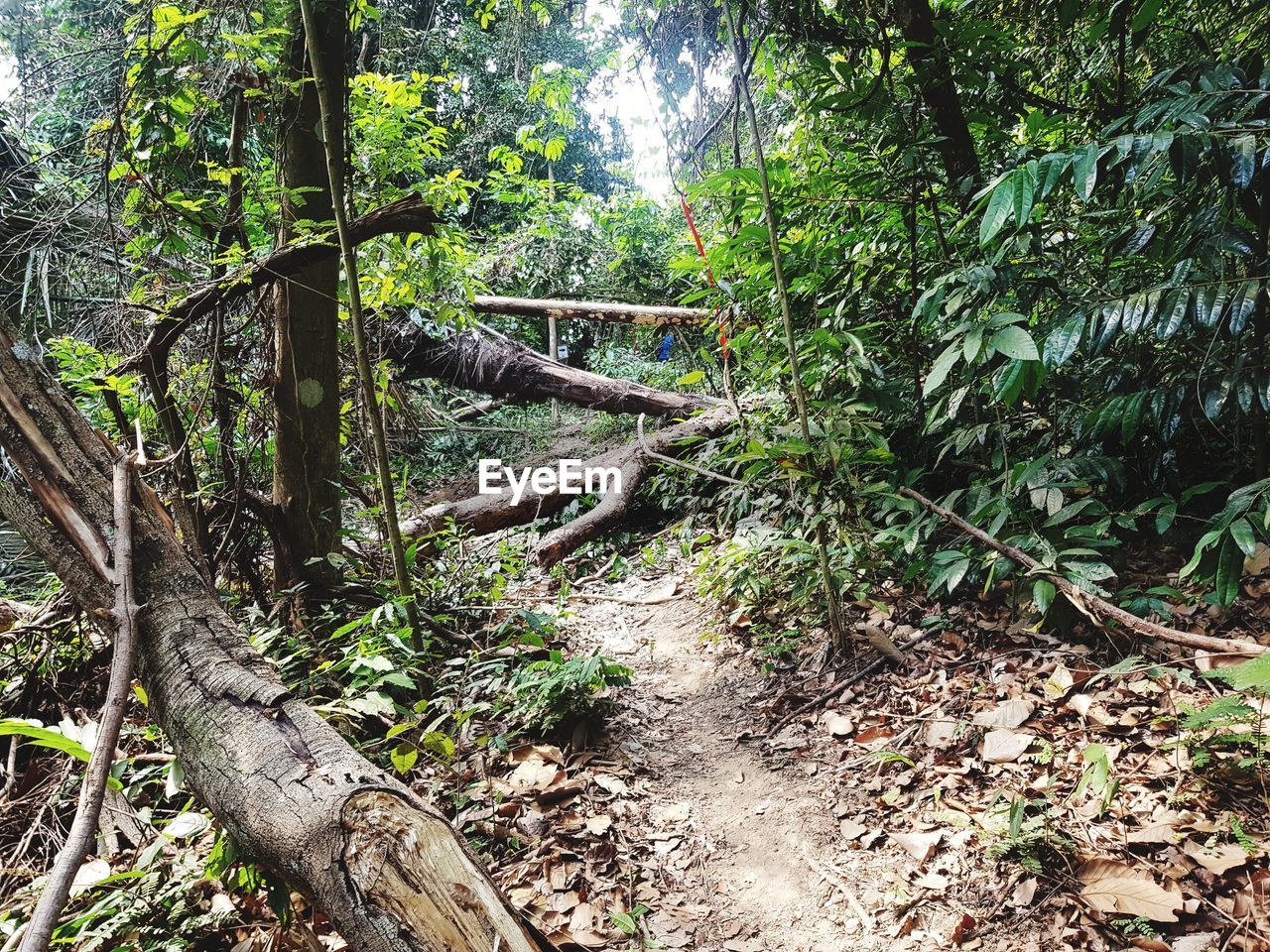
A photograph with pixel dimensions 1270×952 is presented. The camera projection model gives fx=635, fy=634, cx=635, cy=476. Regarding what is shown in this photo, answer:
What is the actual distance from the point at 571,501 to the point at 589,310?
120 inches

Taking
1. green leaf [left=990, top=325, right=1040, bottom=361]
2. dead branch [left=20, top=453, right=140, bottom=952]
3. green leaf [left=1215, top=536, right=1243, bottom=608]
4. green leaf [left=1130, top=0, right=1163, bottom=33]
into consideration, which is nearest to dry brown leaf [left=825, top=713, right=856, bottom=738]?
green leaf [left=1215, top=536, right=1243, bottom=608]

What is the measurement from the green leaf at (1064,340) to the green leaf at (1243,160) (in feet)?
1.59

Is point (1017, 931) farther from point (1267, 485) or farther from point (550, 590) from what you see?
point (550, 590)

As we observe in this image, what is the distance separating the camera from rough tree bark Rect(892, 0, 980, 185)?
105 inches

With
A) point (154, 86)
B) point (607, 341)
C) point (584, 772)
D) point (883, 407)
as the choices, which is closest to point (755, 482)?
point (883, 407)

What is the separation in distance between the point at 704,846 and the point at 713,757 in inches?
18.9

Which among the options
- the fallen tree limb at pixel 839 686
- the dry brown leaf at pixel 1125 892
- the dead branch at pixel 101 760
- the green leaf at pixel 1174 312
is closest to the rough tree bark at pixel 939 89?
the green leaf at pixel 1174 312

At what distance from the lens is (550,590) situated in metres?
4.45

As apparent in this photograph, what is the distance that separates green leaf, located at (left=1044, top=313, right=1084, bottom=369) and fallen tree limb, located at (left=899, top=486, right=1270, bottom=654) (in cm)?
66

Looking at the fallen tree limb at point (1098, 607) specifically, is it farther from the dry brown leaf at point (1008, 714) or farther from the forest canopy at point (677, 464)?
the dry brown leaf at point (1008, 714)

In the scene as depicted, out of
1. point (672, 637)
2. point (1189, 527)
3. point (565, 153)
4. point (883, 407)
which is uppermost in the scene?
point (565, 153)

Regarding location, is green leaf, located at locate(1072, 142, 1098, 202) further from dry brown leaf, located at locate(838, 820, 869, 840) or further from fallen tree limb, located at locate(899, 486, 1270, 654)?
dry brown leaf, located at locate(838, 820, 869, 840)

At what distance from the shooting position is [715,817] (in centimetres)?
222

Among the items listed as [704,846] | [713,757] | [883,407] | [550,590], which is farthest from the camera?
[550,590]
